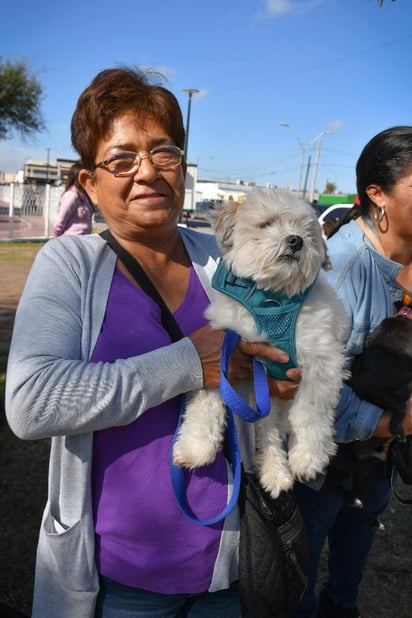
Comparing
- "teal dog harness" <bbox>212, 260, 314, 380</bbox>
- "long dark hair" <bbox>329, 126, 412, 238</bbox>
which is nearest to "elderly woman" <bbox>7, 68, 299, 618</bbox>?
"teal dog harness" <bbox>212, 260, 314, 380</bbox>

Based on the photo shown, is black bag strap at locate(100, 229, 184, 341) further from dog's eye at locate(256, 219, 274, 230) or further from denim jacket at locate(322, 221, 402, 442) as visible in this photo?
denim jacket at locate(322, 221, 402, 442)

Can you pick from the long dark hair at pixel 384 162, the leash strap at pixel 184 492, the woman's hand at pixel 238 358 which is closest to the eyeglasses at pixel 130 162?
the woman's hand at pixel 238 358

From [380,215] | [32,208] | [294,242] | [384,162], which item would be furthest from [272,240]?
[32,208]

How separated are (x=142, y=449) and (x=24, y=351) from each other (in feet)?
1.64

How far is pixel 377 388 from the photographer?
217cm

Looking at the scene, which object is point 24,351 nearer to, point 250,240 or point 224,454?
point 224,454

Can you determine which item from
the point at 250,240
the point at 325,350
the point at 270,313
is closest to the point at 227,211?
the point at 250,240

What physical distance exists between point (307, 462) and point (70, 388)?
1.11 meters

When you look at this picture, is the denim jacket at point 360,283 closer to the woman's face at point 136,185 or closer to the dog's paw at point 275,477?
the dog's paw at point 275,477

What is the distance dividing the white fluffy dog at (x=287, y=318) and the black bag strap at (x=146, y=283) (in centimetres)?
20

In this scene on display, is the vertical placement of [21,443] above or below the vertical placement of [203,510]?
below

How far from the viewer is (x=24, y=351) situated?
57.9 inches

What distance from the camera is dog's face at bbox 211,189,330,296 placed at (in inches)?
77.5

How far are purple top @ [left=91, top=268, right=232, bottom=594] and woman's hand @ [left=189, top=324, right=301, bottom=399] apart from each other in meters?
0.17
